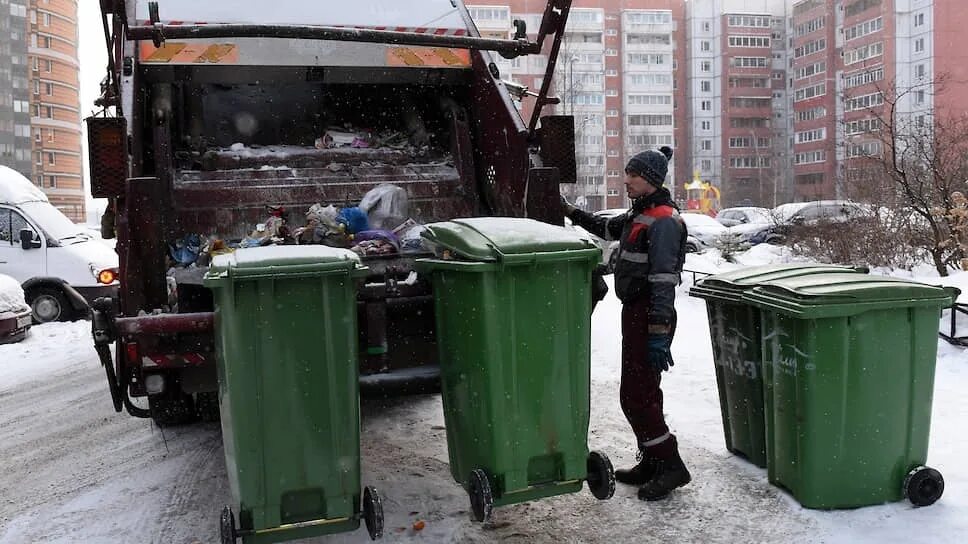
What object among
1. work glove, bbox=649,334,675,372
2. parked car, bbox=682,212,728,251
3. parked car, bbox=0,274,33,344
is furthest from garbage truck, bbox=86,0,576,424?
parked car, bbox=682,212,728,251

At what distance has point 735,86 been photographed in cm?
7025

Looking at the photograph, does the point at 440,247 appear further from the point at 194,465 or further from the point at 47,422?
the point at 47,422

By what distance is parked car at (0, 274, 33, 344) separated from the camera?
30.3ft

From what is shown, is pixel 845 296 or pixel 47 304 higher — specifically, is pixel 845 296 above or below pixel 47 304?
above

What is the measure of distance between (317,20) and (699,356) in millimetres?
4240

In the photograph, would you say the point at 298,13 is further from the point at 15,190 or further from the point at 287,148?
the point at 15,190

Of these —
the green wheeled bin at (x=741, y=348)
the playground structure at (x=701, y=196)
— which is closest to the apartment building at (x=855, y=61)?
the playground structure at (x=701, y=196)

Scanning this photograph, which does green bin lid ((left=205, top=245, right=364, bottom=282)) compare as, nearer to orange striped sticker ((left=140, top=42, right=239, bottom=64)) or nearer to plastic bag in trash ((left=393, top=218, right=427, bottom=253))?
plastic bag in trash ((left=393, top=218, right=427, bottom=253))

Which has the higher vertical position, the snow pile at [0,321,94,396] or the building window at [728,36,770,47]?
the building window at [728,36,770,47]

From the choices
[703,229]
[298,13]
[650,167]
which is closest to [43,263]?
[298,13]

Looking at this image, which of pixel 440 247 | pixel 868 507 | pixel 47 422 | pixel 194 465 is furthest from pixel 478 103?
pixel 47 422

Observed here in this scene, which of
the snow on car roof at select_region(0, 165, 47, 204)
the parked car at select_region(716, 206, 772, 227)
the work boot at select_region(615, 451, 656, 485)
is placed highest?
the snow on car roof at select_region(0, 165, 47, 204)

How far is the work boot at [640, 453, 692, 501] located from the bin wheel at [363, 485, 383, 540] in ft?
4.59

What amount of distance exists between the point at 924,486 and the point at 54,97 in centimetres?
7400
